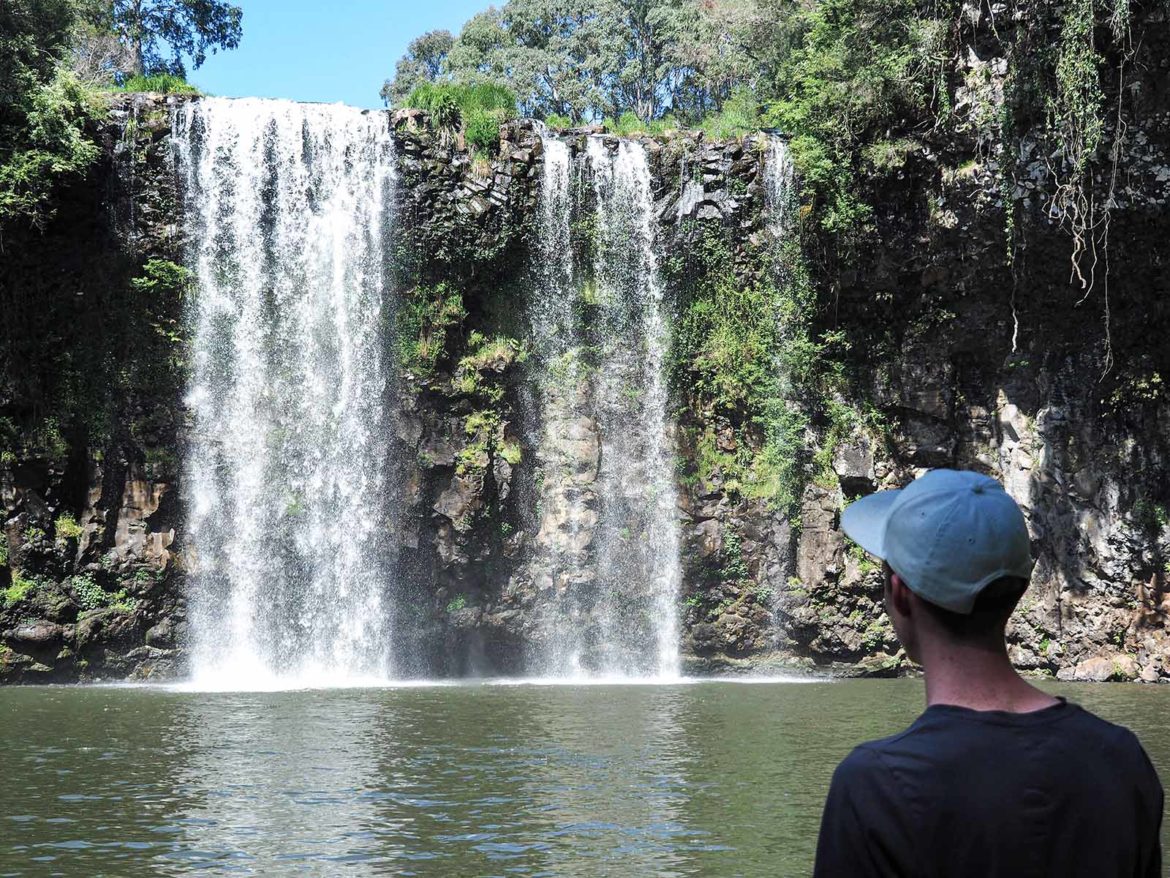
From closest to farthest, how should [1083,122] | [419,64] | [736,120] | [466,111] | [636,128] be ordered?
[1083,122] → [466,111] → [636,128] → [736,120] → [419,64]

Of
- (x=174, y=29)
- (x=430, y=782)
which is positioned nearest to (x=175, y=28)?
(x=174, y=29)

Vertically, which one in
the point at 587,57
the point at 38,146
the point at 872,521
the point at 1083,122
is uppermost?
the point at 587,57

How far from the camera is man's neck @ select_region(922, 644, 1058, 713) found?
5.97ft

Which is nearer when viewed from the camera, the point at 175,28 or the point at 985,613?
the point at 985,613

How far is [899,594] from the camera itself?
1.87 meters

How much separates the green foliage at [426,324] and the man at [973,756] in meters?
20.6

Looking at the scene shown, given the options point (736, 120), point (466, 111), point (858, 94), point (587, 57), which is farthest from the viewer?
point (587, 57)

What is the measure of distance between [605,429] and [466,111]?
6.45 meters

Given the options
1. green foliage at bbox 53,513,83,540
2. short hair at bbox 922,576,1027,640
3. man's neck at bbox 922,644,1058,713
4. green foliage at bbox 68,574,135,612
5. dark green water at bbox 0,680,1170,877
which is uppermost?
green foliage at bbox 53,513,83,540

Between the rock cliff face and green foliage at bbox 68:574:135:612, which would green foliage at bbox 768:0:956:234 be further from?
green foliage at bbox 68:574:135:612

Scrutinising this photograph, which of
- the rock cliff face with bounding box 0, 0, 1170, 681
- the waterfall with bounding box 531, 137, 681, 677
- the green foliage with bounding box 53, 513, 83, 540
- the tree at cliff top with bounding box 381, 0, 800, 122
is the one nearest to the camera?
the rock cliff face with bounding box 0, 0, 1170, 681

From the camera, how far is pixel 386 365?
22328mm

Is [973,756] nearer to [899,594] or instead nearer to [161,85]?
[899,594]

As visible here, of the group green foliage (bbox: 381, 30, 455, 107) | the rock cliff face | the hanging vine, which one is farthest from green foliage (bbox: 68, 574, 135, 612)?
green foliage (bbox: 381, 30, 455, 107)
